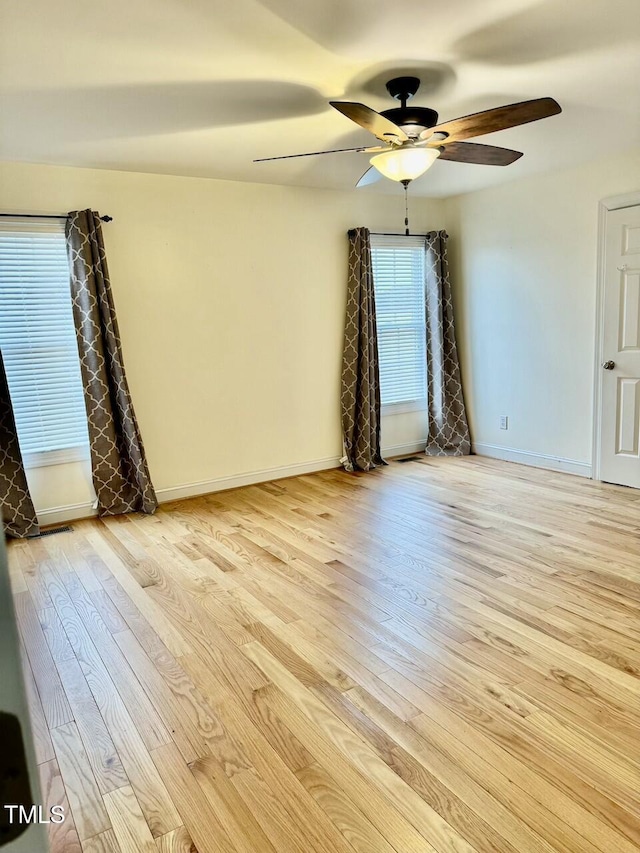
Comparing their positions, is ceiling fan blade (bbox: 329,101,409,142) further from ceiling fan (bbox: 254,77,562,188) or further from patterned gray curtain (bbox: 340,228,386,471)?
patterned gray curtain (bbox: 340,228,386,471)

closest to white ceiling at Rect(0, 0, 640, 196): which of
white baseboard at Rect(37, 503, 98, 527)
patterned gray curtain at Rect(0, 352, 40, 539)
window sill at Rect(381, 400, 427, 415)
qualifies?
patterned gray curtain at Rect(0, 352, 40, 539)

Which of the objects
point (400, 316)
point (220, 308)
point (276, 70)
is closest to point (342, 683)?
point (276, 70)

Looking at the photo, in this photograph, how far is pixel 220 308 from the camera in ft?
15.1

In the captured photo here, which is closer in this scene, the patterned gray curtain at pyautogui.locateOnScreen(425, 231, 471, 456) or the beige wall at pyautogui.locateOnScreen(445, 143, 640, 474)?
the beige wall at pyautogui.locateOnScreen(445, 143, 640, 474)

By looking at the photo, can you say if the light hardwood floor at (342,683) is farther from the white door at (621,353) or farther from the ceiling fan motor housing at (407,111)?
the ceiling fan motor housing at (407,111)

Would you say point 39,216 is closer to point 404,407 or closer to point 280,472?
point 280,472

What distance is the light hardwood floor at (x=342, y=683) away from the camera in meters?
1.58

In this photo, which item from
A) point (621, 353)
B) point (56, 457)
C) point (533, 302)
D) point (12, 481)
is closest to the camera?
point (12, 481)

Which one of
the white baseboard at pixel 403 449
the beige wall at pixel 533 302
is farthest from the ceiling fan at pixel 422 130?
the white baseboard at pixel 403 449

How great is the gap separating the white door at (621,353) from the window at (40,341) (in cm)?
395

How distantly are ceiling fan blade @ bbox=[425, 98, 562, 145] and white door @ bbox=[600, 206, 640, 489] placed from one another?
209 cm

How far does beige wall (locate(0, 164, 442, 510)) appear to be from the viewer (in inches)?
164

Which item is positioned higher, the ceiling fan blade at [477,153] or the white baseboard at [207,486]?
the ceiling fan blade at [477,153]

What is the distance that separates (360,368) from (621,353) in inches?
82.6
